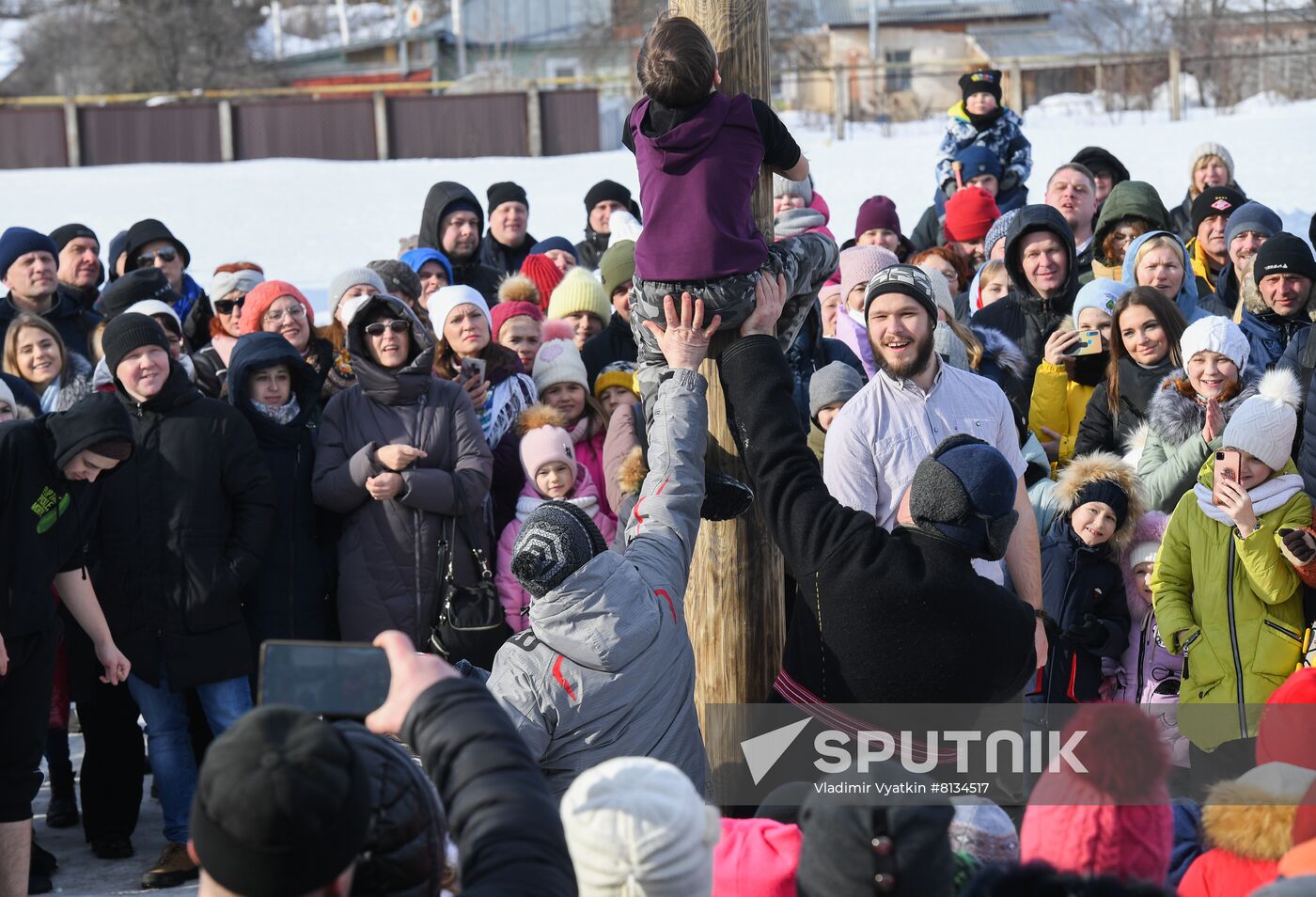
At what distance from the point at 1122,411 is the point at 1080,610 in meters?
1.00

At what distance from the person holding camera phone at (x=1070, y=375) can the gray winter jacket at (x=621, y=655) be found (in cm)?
312

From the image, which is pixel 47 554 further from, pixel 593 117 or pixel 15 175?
pixel 593 117

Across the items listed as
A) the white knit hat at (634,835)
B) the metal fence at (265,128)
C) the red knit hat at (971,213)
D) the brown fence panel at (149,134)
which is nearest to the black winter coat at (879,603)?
A: the white knit hat at (634,835)

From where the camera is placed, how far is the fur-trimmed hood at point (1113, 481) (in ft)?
Result: 18.3

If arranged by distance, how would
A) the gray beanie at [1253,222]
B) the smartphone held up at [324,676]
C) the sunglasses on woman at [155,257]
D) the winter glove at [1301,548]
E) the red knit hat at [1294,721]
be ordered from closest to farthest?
the smartphone held up at [324,676], the red knit hat at [1294,721], the winter glove at [1301,548], the gray beanie at [1253,222], the sunglasses on woman at [155,257]

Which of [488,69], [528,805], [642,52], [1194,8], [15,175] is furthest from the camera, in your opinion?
[488,69]

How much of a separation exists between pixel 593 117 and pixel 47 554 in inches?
870

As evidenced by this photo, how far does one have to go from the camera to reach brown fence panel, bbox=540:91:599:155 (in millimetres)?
26094

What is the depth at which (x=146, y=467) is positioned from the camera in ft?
18.1

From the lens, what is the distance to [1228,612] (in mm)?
5059

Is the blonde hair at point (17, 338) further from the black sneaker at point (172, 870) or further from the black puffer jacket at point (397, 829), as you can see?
the black puffer jacket at point (397, 829)

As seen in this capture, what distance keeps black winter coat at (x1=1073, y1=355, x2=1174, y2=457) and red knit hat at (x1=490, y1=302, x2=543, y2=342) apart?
2.52 m

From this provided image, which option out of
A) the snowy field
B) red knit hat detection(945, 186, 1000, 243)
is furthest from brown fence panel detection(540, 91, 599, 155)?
red knit hat detection(945, 186, 1000, 243)

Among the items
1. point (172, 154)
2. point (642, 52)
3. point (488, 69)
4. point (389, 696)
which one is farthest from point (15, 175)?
point (488, 69)
